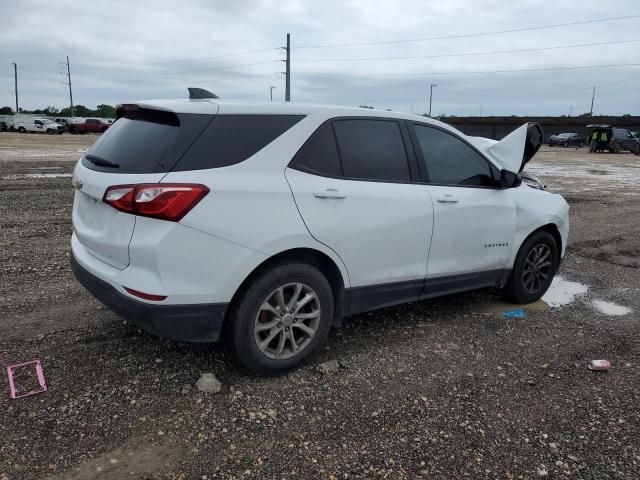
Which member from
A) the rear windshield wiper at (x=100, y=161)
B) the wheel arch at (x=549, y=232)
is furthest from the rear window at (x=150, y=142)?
the wheel arch at (x=549, y=232)

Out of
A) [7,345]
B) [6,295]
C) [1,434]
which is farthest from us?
[6,295]

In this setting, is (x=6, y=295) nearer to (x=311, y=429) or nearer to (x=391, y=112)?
(x=311, y=429)

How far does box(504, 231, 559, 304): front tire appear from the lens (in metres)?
4.89

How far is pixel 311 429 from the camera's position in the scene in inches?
116

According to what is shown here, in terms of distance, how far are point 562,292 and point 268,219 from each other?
3.79 metres

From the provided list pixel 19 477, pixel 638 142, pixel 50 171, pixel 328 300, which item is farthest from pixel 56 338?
pixel 638 142

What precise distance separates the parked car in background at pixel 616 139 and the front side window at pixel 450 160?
3844 cm

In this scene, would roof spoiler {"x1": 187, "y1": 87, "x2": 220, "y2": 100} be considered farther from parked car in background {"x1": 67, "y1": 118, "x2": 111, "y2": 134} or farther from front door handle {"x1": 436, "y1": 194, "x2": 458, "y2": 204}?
parked car in background {"x1": 67, "y1": 118, "x2": 111, "y2": 134}

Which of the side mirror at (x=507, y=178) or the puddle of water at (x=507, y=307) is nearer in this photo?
the side mirror at (x=507, y=178)

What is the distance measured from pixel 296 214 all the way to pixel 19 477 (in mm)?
1976

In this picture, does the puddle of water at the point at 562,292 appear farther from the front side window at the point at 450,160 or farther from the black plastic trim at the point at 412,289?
the front side window at the point at 450,160

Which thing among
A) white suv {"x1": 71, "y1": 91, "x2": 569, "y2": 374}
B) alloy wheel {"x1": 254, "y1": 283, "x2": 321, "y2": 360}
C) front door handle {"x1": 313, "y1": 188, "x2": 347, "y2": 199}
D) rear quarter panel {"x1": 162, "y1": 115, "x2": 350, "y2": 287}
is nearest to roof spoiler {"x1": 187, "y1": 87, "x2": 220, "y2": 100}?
white suv {"x1": 71, "y1": 91, "x2": 569, "y2": 374}

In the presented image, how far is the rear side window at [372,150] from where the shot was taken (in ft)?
12.0

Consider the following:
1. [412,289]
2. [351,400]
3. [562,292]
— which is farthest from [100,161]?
[562,292]
